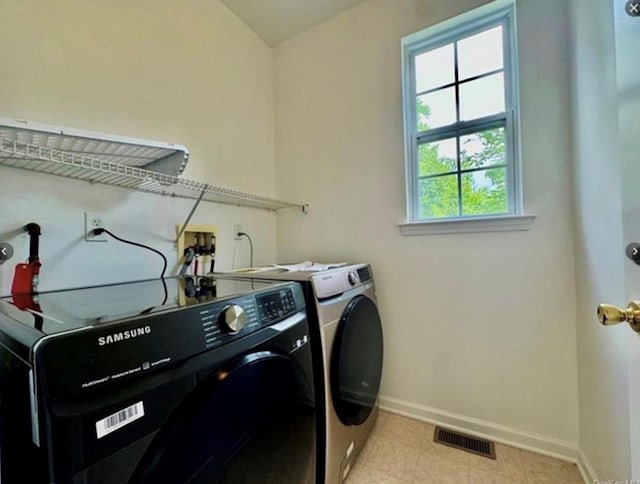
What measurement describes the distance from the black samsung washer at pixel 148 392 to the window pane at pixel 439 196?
4.19 feet

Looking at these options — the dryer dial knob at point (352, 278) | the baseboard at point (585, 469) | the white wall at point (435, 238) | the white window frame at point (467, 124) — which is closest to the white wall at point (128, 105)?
the white wall at point (435, 238)

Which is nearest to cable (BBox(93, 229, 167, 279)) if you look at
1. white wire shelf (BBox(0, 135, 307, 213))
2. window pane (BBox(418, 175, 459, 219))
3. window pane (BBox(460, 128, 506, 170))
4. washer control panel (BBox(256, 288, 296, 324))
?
white wire shelf (BBox(0, 135, 307, 213))

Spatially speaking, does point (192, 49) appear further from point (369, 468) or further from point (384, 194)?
point (369, 468)

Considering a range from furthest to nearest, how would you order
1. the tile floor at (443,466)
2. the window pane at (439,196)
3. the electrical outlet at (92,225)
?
the window pane at (439,196) → the tile floor at (443,466) → the electrical outlet at (92,225)

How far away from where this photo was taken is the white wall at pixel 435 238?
1.43m

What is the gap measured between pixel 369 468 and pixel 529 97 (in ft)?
A: 6.43

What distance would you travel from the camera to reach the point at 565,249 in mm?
1405

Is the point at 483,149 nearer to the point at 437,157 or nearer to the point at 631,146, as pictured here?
the point at 437,157

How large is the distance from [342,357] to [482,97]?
160 centimetres

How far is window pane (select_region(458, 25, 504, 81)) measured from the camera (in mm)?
1630

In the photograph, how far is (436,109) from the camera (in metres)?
1.80

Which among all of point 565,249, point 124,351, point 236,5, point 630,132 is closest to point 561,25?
point 565,249

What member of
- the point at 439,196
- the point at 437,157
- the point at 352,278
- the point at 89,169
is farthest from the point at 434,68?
the point at 89,169

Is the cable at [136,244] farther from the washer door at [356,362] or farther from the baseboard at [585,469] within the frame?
→ the baseboard at [585,469]
